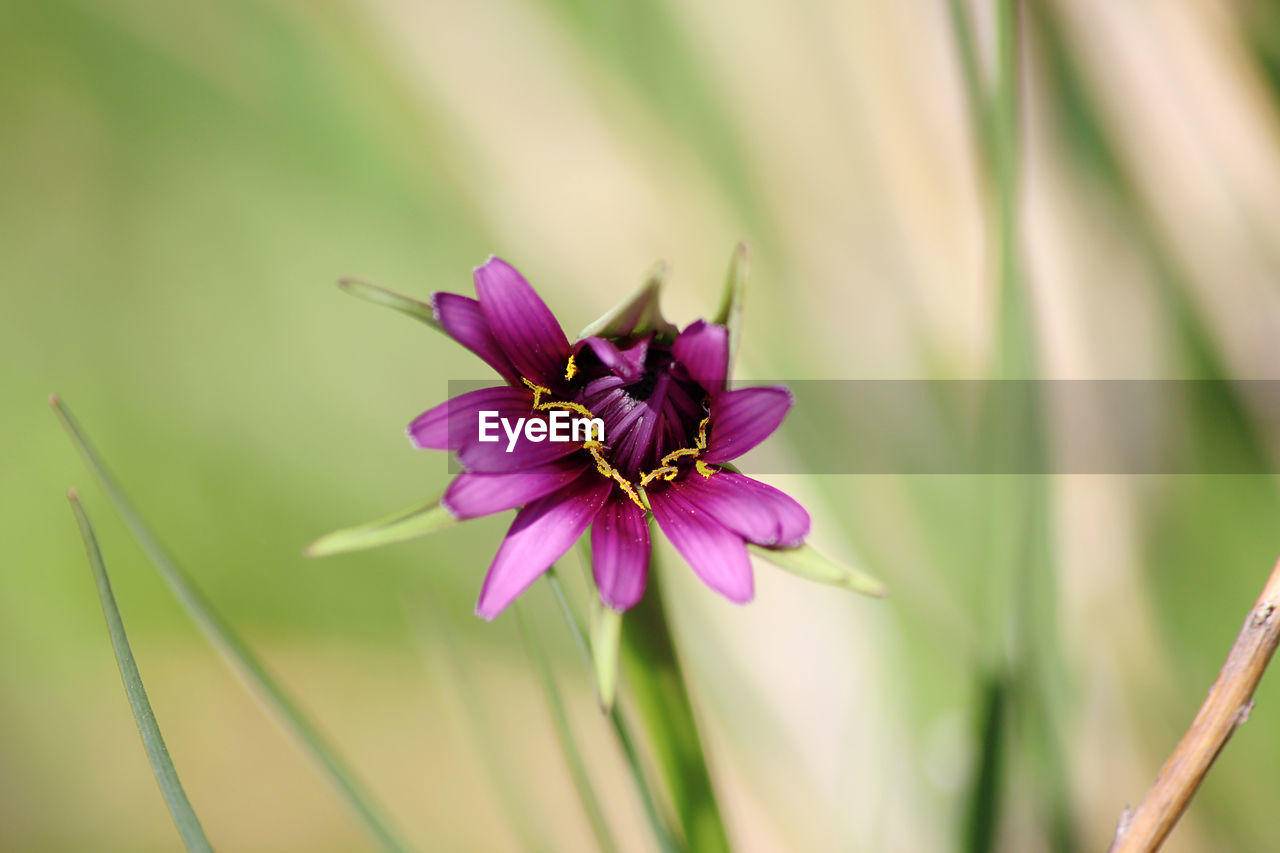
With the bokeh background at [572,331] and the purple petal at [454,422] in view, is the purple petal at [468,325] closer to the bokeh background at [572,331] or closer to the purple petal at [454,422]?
the purple petal at [454,422]

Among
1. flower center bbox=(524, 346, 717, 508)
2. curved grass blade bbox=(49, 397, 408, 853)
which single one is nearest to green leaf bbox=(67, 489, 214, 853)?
curved grass blade bbox=(49, 397, 408, 853)

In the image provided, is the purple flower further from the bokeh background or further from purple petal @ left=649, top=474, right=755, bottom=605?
the bokeh background

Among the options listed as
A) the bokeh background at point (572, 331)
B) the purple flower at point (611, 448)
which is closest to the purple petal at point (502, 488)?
the purple flower at point (611, 448)

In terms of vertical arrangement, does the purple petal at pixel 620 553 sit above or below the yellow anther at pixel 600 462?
below

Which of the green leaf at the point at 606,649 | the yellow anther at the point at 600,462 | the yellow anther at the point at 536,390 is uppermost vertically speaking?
the yellow anther at the point at 536,390

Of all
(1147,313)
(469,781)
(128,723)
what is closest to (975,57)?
(1147,313)

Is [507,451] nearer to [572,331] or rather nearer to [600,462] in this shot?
[600,462]

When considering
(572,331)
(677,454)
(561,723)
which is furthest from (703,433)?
(572,331)
